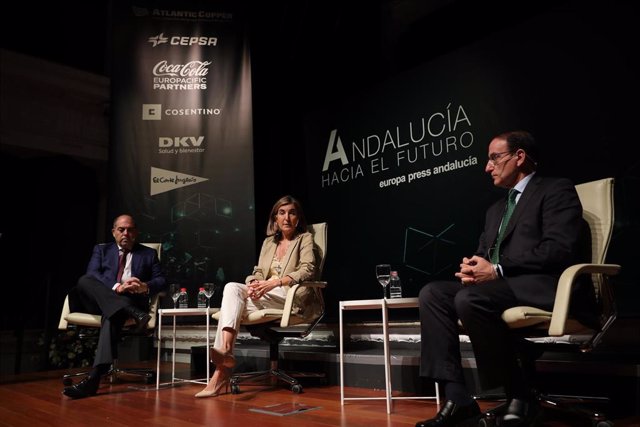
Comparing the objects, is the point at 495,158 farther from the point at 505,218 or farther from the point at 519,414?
the point at 519,414

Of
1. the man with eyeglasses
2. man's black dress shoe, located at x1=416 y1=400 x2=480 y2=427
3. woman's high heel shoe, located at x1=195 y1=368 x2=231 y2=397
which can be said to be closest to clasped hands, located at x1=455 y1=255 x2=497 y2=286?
the man with eyeglasses

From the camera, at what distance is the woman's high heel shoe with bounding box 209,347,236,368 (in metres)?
2.82

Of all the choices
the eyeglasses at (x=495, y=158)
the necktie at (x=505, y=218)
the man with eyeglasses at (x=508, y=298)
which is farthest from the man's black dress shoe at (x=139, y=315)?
the eyeglasses at (x=495, y=158)

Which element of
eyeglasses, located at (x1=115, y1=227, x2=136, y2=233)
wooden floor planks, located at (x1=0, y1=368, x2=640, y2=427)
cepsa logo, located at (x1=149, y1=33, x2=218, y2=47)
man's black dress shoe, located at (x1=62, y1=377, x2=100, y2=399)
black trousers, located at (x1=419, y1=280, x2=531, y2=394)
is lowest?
wooden floor planks, located at (x1=0, y1=368, x2=640, y2=427)

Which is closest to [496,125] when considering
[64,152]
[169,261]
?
[169,261]

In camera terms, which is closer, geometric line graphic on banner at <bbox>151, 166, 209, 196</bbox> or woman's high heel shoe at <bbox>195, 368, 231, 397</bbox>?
woman's high heel shoe at <bbox>195, 368, 231, 397</bbox>

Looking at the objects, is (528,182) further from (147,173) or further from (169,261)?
(147,173)

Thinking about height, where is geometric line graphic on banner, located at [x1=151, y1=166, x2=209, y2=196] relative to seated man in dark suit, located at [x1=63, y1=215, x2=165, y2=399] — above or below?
above

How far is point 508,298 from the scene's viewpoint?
198 cm

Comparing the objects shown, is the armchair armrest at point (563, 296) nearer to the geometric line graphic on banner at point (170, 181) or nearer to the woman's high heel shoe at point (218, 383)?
the woman's high heel shoe at point (218, 383)

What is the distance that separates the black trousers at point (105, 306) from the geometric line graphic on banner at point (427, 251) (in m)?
2.03

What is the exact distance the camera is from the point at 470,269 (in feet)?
6.91

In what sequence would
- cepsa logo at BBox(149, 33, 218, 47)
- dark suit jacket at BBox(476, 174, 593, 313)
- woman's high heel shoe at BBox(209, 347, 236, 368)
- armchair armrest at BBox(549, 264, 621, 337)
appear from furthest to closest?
cepsa logo at BBox(149, 33, 218, 47)
woman's high heel shoe at BBox(209, 347, 236, 368)
dark suit jacket at BBox(476, 174, 593, 313)
armchair armrest at BBox(549, 264, 621, 337)

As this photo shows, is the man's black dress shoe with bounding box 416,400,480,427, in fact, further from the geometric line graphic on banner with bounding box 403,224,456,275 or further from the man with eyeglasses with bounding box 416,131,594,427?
the geometric line graphic on banner with bounding box 403,224,456,275
